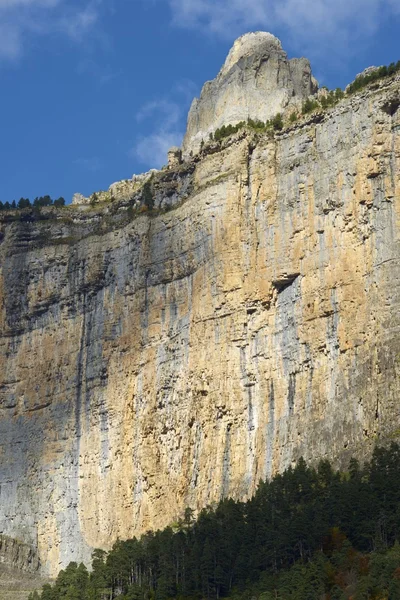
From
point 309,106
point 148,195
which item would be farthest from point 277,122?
point 148,195

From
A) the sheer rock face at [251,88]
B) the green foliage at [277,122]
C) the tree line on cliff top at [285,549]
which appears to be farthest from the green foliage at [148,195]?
the tree line on cliff top at [285,549]

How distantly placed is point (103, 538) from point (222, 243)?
60.9 ft

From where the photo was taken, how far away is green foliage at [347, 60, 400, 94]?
97.8 meters

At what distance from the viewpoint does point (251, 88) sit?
112m

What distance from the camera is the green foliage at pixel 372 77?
3848 inches

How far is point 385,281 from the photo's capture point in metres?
93.4

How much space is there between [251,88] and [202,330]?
17.2 metres

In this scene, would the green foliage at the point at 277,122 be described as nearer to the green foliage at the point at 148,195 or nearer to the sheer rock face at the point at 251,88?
the sheer rock face at the point at 251,88

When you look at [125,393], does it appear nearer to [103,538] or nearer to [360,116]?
[103,538]

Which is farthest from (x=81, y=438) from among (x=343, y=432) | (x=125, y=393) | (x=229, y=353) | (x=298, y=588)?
(x=298, y=588)

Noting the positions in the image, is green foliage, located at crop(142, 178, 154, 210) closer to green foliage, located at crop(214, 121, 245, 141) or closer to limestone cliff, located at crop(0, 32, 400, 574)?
limestone cliff, located at crop(0, 32, 400, 574)

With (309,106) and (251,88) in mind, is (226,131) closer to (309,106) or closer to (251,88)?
(251,88)

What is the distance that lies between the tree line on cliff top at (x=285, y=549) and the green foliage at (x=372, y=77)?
70.8 feet

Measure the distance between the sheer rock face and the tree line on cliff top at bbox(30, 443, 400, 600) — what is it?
2737 cm
